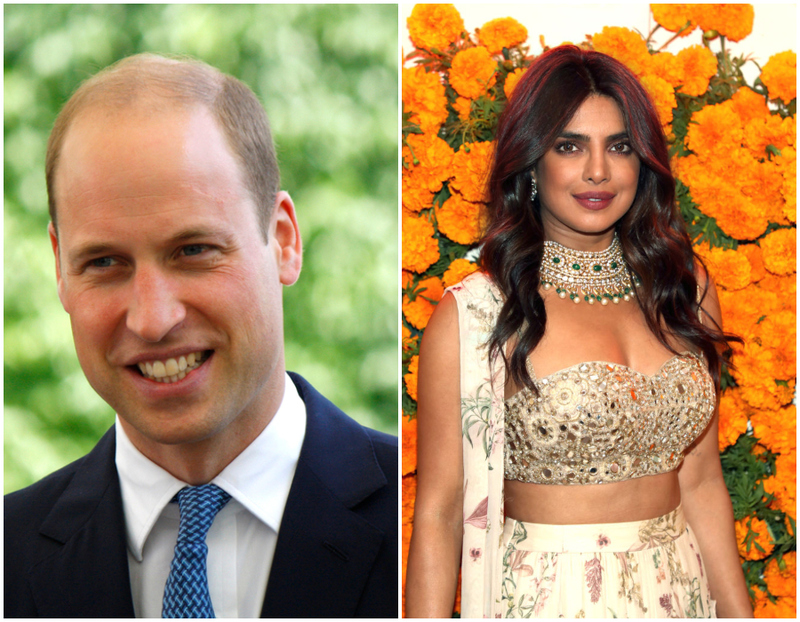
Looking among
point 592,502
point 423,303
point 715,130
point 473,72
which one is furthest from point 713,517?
point 473,72

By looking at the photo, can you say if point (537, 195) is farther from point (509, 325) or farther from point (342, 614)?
point (342, 614)

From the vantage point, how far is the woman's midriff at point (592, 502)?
1514 millimetres

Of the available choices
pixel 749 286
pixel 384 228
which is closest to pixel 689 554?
pixel 749 286

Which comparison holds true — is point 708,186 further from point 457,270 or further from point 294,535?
point 294,535

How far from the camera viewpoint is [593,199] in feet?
5.00

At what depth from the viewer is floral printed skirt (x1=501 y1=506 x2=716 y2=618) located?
1.49 metres

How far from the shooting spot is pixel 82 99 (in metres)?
1.17

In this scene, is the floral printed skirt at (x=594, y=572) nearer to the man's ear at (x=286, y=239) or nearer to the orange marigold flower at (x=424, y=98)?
the man's ear at (x=286, y=239)

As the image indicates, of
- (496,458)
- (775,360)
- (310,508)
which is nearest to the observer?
(310,508)

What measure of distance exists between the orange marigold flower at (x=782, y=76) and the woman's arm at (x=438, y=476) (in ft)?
3.34

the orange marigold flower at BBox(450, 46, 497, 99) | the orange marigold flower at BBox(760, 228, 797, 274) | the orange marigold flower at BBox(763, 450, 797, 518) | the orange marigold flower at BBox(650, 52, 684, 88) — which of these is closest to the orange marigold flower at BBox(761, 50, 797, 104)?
the orange marigold flower at BBox(650, 52, 684, 88)

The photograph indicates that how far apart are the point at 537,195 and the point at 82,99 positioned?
2.92ft

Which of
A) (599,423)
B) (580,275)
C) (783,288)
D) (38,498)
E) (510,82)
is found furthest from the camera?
(783,288)

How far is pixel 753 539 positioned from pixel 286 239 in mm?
1450
